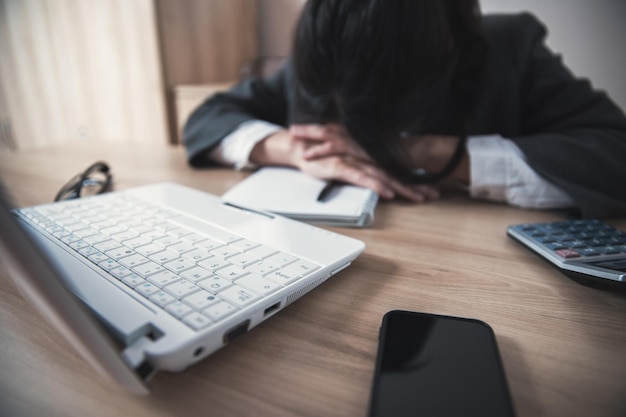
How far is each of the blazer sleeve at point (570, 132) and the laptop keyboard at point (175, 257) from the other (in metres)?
0.43

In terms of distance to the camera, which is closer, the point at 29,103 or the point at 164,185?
the point at 164,185

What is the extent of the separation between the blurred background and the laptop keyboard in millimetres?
1249

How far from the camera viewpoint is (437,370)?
214 mm

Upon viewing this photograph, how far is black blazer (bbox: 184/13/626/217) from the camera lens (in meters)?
0.52

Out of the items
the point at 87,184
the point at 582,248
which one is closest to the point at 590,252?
the point at 582,248

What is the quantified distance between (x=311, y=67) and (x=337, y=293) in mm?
340

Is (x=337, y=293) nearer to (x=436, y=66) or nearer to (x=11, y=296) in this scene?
(x=11, y=296)

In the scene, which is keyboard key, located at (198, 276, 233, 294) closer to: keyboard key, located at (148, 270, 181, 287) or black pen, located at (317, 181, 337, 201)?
keyboard key, located at (148, 270, 181, 287)

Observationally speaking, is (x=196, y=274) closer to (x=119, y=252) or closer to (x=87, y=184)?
(x=119, y=252)

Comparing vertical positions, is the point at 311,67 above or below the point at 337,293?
above

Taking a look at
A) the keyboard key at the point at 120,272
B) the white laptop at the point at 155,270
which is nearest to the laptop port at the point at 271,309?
the white laptop at the point at 155,270

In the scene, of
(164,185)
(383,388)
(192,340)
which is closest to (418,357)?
(383,388)

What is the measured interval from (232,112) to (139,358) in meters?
0.69

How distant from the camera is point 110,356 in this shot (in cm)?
18
